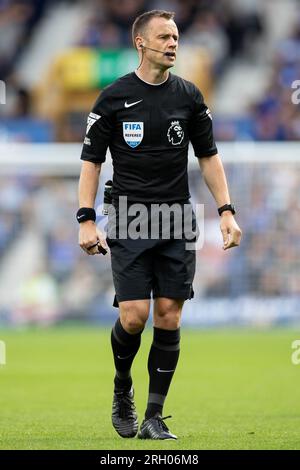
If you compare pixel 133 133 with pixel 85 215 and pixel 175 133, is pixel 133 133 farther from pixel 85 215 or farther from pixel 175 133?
pixel 85 215

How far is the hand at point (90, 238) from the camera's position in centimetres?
694

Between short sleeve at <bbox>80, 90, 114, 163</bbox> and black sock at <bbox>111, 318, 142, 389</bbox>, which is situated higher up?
short sleeve at <bbox>80, 90, 114, 163</bbox>

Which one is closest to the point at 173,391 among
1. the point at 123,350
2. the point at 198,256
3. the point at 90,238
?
the point at 123,350

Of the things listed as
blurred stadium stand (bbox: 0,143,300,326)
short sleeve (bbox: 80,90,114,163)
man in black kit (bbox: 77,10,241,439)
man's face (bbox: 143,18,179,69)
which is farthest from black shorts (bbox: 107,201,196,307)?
blurred stadium stand (bbox: 0,143,300,326)

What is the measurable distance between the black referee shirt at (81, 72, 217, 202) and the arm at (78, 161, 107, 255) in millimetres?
66

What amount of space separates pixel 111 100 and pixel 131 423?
1912 mm

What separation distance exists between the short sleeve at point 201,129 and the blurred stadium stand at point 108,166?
33.1 ft

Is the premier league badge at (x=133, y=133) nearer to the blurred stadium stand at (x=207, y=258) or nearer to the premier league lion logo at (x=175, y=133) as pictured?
the premier league lion logo at (x=175, y=133)

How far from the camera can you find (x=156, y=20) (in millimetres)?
7062

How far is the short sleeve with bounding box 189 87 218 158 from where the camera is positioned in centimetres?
716

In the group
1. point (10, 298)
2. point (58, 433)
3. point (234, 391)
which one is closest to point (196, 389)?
point (234, 391)

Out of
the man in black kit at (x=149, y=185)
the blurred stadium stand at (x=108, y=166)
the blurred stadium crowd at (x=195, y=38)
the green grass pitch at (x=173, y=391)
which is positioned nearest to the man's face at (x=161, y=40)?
the man in black kit at (x=149, y=185)

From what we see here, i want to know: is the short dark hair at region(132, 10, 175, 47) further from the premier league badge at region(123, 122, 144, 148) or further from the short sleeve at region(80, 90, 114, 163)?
the premier league badge at region(123, 122, 144, 148)

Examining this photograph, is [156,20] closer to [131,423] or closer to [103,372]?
[131,423]
